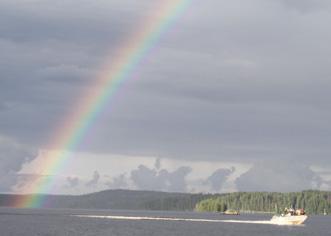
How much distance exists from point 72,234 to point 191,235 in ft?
103

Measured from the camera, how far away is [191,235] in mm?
182250

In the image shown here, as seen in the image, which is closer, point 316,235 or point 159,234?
point 159,234

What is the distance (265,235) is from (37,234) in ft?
205

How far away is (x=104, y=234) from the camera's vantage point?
173875 millimetres

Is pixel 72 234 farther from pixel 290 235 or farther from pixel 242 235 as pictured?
pixel 290 235

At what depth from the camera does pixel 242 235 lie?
189 m

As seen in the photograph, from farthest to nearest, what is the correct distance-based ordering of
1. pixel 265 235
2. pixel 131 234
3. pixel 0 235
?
pixel 265 235 → pixel 131 234 → pixel 0 235

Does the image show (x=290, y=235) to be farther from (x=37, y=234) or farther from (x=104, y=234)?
(x=37, y=234)

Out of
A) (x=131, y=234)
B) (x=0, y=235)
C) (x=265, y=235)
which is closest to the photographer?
(x=0, y=235)

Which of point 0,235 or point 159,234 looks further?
point 159,234

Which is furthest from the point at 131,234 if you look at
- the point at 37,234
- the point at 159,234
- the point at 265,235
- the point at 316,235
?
the point at 316,235

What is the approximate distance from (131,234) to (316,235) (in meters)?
55.8

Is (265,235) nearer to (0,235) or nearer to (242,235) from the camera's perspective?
(242,235)

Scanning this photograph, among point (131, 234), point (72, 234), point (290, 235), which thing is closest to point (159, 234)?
point (131, 234)
